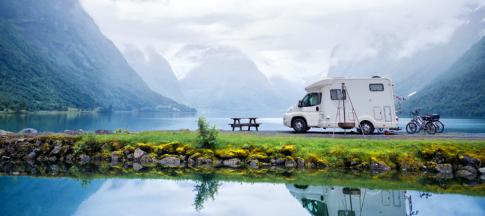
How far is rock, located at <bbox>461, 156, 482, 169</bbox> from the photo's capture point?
19.7 m

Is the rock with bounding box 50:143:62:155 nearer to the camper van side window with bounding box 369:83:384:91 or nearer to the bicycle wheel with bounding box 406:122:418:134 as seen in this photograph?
the camper van side window with bounding box 369:83:384:91

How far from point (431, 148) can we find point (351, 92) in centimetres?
703

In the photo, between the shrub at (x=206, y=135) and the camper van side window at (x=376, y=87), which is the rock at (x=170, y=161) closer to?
the shrub at (x=206, y=135)

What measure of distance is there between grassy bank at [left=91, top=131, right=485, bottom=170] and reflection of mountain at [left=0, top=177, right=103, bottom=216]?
7146mm

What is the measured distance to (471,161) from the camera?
1980 centimetres

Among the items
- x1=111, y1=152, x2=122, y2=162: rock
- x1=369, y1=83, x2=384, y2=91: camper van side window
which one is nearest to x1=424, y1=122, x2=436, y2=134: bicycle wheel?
x1=369, y1=83, x2=384, y2=91: camper van side window

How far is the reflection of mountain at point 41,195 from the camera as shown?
1363 centimetres

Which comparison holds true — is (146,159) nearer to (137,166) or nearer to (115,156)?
(137,166)

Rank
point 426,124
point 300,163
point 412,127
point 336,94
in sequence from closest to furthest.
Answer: point 300,163, point 336,94, point 426,124, point 412,127

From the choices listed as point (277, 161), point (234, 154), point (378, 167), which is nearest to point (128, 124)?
point (234, 154)

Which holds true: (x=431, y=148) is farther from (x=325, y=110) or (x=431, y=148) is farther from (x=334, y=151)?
(x=325, y=110)

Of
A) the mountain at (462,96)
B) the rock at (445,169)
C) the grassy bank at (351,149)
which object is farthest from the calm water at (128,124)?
the mountain at (462,96)

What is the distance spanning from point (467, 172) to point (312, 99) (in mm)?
10748

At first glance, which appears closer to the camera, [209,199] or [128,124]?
[209,199]
